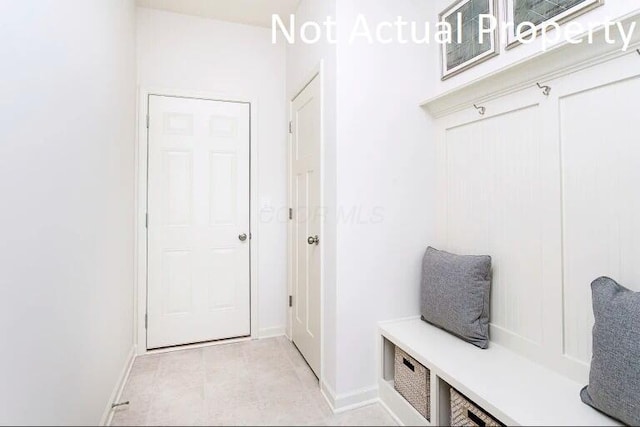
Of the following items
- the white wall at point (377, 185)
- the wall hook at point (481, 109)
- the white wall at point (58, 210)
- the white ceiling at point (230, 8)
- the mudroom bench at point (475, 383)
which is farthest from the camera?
the white ceiling at point (230, 8)

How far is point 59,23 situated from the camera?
0.96 metres

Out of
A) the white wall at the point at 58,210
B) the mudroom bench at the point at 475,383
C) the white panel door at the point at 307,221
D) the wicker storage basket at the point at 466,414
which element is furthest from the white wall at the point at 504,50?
the white wall at the point at 58,210

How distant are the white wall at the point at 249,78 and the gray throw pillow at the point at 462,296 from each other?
1294 millimetres

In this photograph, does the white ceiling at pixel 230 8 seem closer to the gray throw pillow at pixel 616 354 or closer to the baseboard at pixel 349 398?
the gray throw pillow at pixel 616 354

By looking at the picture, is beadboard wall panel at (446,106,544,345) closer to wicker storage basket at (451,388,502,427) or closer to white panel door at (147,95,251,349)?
wicker storage basket at (451,388,502,427)

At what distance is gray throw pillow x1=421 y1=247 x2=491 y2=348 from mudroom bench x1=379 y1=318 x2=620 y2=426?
6 centimetres

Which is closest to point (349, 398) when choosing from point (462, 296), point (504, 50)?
point (462, 296)

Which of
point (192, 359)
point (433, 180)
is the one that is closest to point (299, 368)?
point (192, 359)

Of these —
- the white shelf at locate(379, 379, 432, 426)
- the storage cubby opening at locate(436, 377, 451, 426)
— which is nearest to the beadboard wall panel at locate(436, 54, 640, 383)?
the storage cubby opening at locate(436, 377, 451, 426)

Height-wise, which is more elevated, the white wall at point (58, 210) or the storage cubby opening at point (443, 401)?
the white wall at point (58, 210)

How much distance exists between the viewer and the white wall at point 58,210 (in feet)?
2.30

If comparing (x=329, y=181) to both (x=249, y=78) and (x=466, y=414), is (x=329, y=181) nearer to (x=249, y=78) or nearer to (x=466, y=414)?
(x=466, y=414)

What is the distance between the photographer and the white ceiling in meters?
2.11

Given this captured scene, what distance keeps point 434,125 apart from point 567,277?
3.20ft
